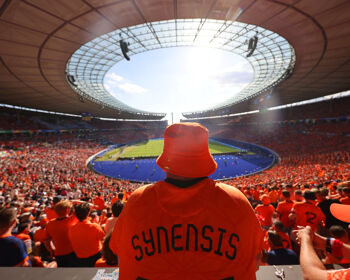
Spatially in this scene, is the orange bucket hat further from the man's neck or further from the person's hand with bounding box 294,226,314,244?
the person's hand with bounding box 294,226,314,244

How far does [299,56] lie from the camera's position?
1408cm

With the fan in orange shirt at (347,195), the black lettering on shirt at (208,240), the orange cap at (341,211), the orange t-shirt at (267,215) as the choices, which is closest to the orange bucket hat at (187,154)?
the black lettering on shirt at (208,240)

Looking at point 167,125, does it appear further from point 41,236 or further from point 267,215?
point 267,215

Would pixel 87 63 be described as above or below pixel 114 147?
above

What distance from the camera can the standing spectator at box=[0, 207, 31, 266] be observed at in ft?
7.91

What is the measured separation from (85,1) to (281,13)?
1014 centimetres

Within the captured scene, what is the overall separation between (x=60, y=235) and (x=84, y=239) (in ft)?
2.31

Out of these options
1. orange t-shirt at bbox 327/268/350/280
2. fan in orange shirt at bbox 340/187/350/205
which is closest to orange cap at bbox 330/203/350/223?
orange t-shirt at bbox 327/268/350/280

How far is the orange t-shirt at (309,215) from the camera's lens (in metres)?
3.68

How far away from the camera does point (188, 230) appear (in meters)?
1.00

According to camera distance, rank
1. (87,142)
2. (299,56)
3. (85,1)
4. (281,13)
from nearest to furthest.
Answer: (85,1)
(281,13)
(299,56)
(87,142)

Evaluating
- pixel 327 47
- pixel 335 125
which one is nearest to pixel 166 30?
pixel 327 47

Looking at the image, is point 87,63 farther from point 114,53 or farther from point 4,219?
point 4,219

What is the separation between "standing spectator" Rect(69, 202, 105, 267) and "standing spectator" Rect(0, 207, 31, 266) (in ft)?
2.15
